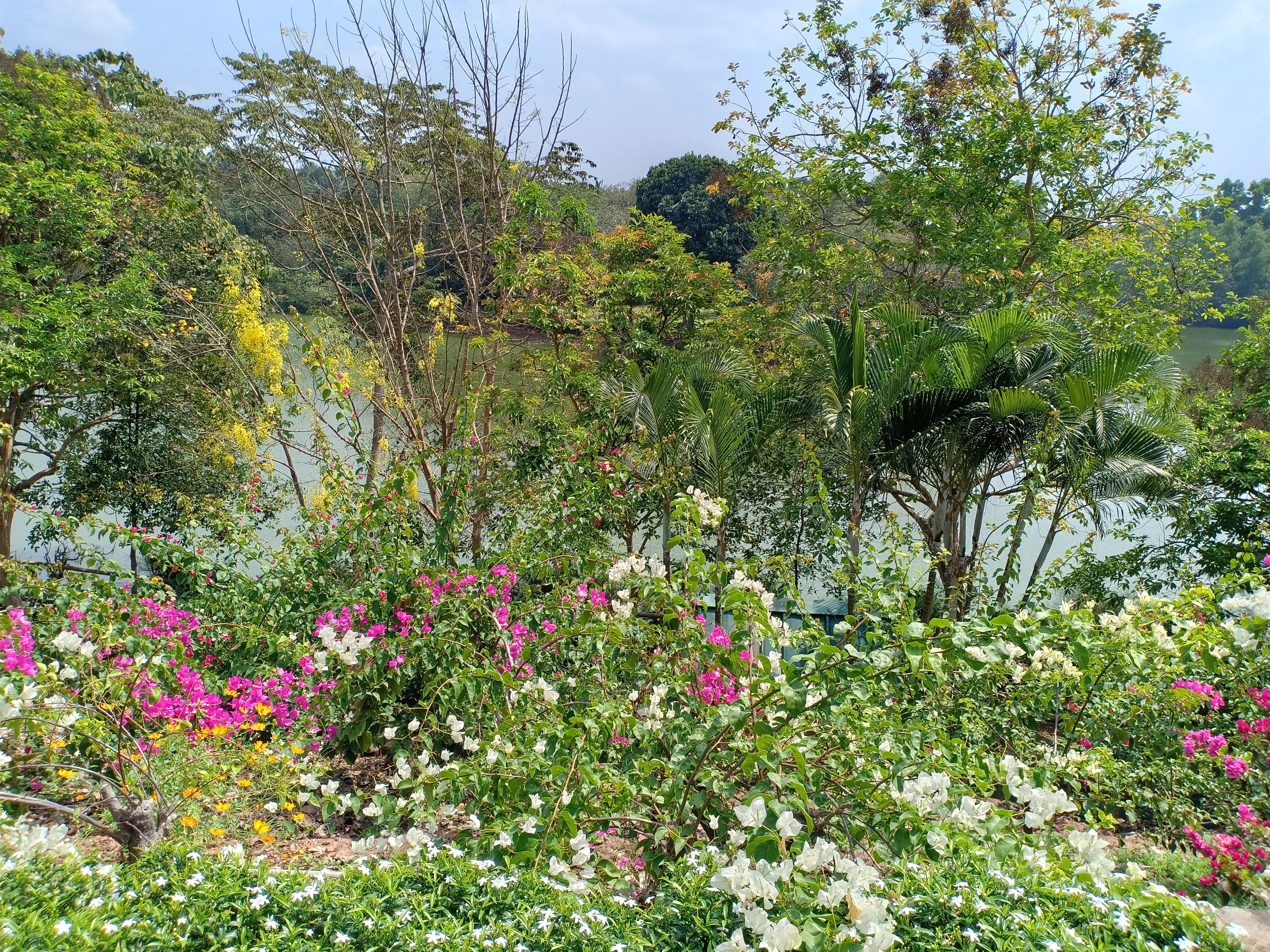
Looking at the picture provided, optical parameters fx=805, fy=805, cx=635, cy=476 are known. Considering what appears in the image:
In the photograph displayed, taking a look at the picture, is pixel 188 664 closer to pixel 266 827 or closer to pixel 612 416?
pixel 266 827

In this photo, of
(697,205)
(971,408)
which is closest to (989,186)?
(971,408)

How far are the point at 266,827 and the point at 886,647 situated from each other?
2097 mm

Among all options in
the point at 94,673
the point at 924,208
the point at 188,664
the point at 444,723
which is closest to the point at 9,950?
the point at 444,723

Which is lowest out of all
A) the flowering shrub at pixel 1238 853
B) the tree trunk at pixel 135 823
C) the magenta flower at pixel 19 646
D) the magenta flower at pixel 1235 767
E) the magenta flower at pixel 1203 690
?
the flowering shrub at pixel 1238 853

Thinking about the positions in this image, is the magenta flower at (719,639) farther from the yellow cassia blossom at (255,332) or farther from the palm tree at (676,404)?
the yellow cassia blossom at (255,332)

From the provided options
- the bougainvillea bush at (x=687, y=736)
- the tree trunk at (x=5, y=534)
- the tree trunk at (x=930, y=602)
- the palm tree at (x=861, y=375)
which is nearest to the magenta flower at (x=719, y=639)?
the bougainvillea bush at (x=687, y=736)

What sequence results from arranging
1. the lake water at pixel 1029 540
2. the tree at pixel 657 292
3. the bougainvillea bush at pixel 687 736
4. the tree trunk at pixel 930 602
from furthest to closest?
1. the lake water at pixel 1029 540
2. the tree at pixel 657 292
3. the tree trunk at pixel 930 602
4. the bougainvillea bush at pixel 687 736

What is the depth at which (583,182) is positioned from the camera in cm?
1016

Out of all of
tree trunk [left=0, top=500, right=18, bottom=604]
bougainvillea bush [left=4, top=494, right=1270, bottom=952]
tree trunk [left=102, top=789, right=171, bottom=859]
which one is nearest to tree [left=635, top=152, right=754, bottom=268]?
tree trunk [left=0, top=500, right=18, bottom=604]

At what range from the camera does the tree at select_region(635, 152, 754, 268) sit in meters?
19.1

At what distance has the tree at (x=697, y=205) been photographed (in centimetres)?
1914

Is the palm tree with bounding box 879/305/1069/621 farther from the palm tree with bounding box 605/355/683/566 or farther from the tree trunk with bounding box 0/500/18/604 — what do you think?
the tree trunk with bounding box 0/500/18/604

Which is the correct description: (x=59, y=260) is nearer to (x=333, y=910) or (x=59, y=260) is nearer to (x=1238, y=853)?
(x=333, y=910)

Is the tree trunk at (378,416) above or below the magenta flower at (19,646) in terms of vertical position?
above
